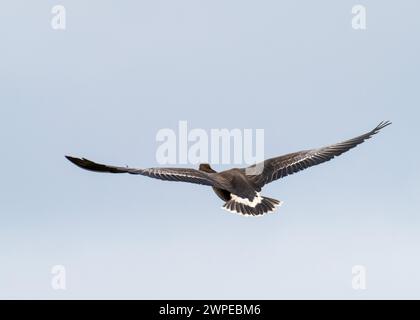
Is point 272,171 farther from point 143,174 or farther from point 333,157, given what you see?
point 143,174

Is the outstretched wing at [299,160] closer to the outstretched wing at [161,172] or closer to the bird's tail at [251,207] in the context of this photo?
the bird's tail at [251,207]

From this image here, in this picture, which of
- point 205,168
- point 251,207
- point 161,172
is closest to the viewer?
point 161,172

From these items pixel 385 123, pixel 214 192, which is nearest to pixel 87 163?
pixel 214 192

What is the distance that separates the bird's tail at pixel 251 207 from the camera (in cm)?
2352

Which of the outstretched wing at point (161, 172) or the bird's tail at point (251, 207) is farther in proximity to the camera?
the bird's tail at point (251, 207)

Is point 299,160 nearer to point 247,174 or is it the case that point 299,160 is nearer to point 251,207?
point 247,174

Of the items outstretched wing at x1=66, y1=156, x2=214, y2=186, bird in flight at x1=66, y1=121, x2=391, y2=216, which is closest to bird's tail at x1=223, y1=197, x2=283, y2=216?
bird in flight at x1=66, y1=121, x2=391, y2=216

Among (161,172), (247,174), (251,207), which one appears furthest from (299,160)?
(161,172)

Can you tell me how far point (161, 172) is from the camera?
76.5 ft

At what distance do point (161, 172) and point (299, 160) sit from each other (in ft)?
12.4

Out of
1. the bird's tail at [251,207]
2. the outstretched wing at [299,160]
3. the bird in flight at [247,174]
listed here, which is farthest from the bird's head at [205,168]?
the bird's tail at [251,207]

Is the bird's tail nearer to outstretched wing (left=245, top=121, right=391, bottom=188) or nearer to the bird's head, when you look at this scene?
outstretched wing (left=245, top=121, right=391, bottom=188)

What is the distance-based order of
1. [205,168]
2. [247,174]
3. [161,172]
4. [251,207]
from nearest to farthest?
1. [161,172]
2. [251,207]
3. [247,174]
4. [205,168]

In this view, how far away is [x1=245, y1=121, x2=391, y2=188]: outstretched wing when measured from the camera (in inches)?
974
